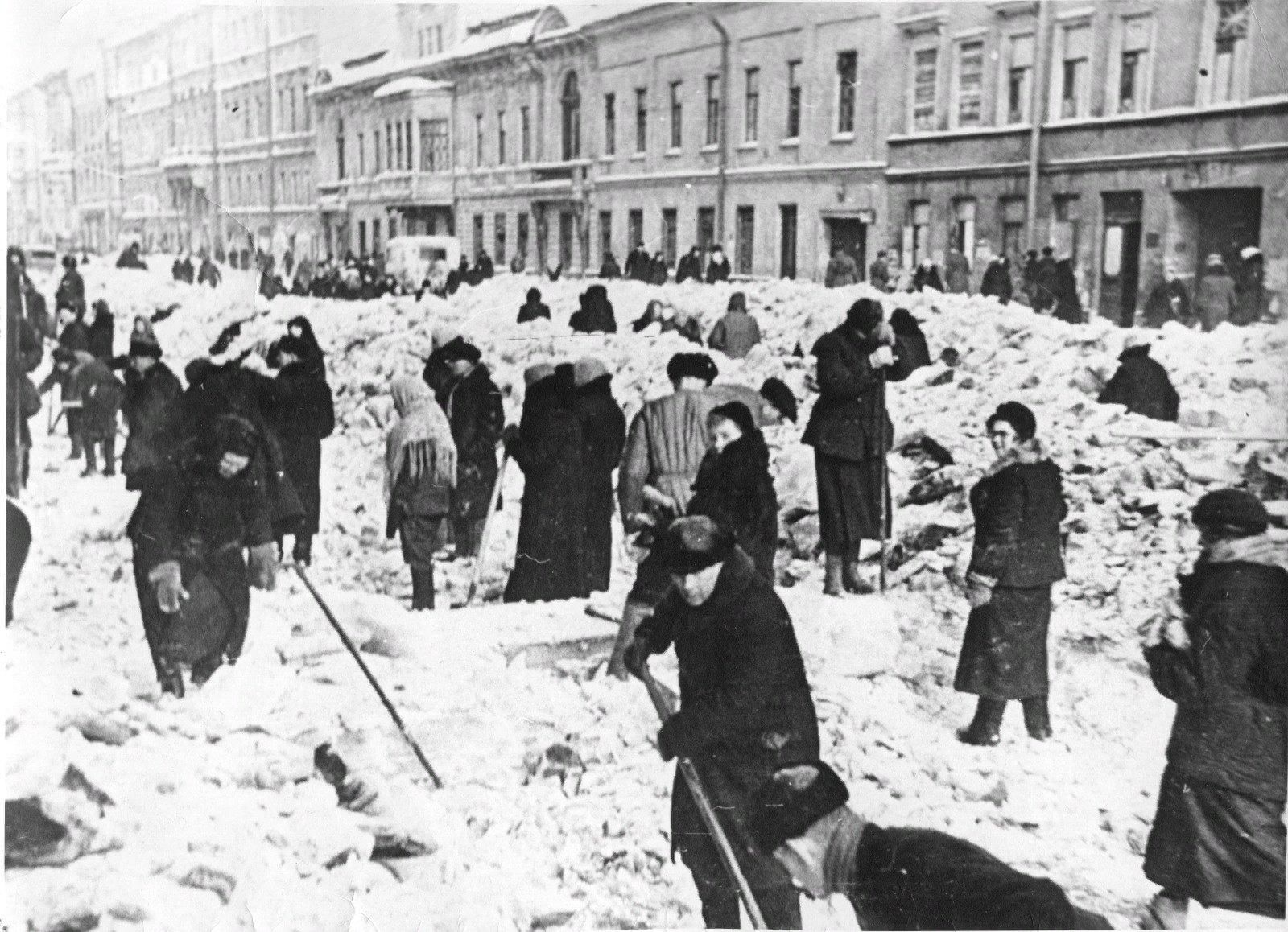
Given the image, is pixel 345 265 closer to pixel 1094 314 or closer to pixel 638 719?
pixel 638 719

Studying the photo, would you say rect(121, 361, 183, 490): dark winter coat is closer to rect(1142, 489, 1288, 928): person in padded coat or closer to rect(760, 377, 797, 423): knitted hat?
rect(760, 377, 797, 423): knitted hat

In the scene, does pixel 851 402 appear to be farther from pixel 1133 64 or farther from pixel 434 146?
pixel 434 146

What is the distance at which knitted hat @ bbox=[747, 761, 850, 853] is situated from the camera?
4.30 meters

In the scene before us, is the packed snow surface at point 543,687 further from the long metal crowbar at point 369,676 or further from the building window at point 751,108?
the building window at point 751,108

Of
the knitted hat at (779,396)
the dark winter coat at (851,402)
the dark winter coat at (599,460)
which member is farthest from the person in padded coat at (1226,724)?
the dark winter coat at (599,460)

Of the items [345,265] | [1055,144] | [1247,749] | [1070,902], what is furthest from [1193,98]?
[345,265]

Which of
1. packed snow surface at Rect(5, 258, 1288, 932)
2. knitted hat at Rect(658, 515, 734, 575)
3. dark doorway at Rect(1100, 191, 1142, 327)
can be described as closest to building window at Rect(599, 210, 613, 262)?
packed snow surface at Rect(5, 258, 1288, 932)

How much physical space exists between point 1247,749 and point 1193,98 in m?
2.34

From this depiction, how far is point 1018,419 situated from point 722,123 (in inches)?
64.1

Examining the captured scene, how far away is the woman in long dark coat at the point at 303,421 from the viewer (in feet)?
15.7

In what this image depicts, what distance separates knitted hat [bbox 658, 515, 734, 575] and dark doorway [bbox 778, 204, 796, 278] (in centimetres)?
109

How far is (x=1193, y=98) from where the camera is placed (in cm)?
443

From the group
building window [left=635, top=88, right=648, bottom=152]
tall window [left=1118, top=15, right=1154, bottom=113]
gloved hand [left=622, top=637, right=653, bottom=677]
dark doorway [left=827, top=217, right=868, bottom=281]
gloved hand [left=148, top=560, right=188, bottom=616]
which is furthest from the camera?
building window [left=635, top=88, right=648, bottom=152]

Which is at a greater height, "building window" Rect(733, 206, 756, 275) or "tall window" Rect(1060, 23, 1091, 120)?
"tall window" Rect(1060, 23, 1091, 120)
